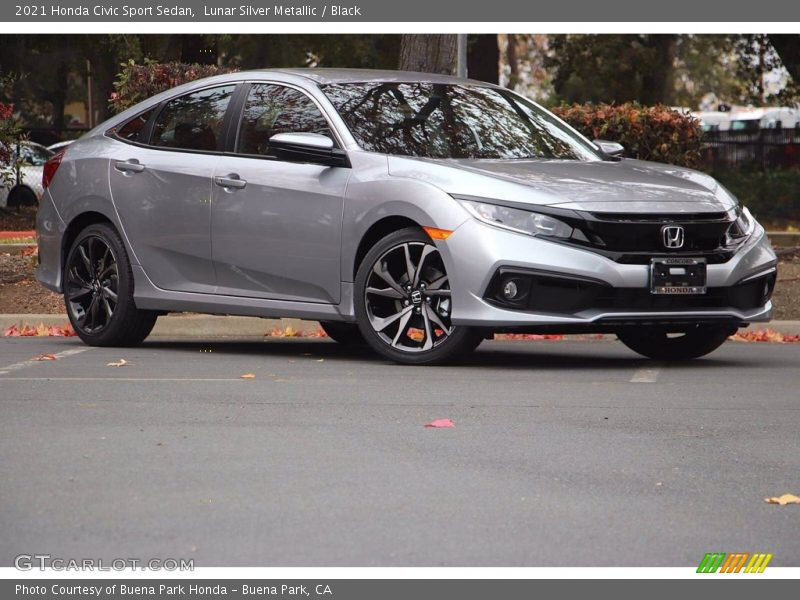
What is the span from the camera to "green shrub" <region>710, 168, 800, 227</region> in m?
29.1

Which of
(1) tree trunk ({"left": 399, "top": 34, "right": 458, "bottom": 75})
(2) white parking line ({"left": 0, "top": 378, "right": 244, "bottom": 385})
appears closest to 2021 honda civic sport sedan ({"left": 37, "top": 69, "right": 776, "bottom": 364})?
(2) white parking line ({"left": 0, "top": 378, "right": 244, "bottom": 385})

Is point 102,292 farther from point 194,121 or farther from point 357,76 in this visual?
point 357,76

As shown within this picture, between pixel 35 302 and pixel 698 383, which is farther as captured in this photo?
pixel 35 302

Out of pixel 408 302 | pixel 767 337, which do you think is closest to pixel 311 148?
pixel 408 302

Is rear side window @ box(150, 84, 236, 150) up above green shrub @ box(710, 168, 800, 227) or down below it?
Answer: above

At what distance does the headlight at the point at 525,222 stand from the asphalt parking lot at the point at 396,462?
0.81m

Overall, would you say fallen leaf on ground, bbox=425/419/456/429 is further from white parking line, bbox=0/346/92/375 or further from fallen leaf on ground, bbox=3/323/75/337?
fallen leaf on ground, bbox=3/323/75/337

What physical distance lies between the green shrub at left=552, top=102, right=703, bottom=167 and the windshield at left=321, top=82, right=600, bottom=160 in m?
4.65

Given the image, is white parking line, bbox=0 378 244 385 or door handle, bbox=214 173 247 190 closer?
white parking line, bbox=0 378 244 385

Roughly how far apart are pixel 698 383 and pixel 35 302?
644cm

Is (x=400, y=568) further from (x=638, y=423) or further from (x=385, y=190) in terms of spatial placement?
(x=385, y=190)

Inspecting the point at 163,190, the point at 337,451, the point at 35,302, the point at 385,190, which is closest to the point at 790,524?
the point at 337,451

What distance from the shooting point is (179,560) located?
473cm
